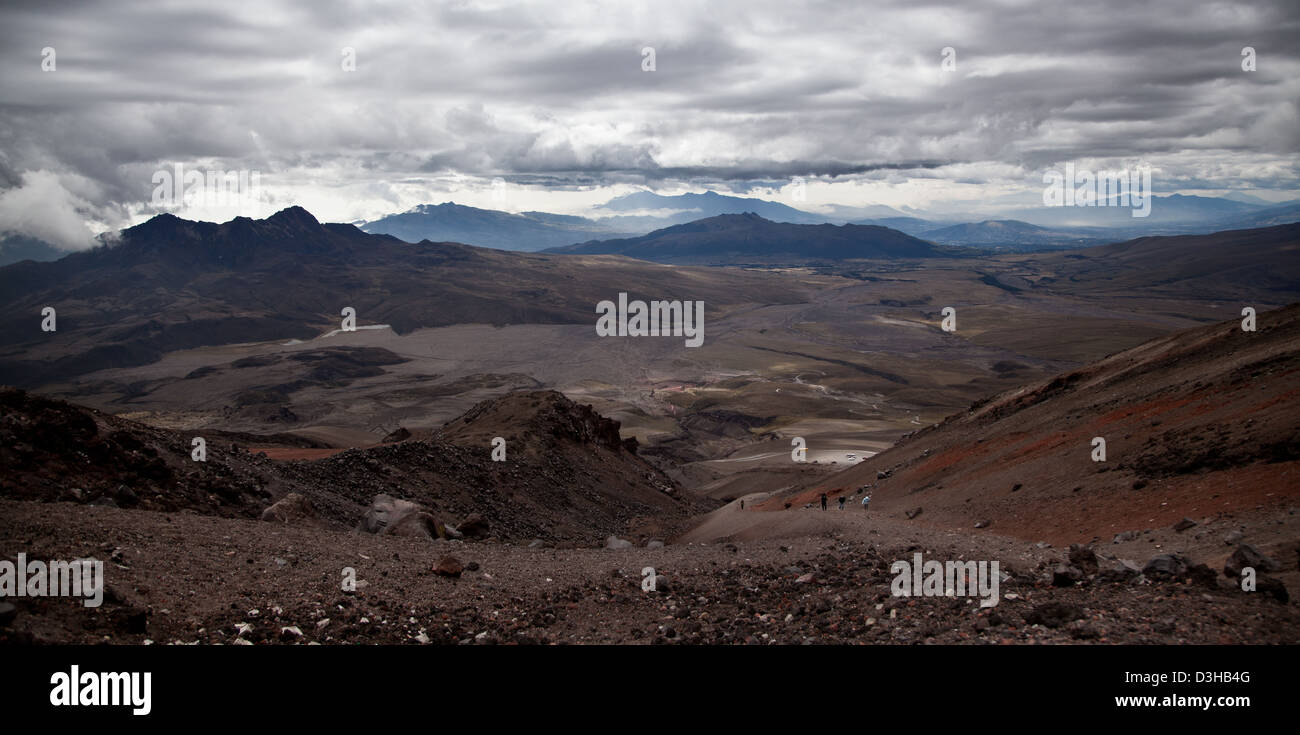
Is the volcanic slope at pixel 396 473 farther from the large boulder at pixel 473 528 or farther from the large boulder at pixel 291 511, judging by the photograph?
the large boulder at pixel 473 528

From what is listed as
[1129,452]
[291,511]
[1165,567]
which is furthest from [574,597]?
[1129,452]

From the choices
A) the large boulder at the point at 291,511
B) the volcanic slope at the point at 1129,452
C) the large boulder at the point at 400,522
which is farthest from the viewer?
the large boulder at the point at 400,522

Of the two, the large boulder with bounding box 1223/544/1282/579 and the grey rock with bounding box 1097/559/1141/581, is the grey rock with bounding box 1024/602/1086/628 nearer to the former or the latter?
the grey rock with bounding box 1097/559/1141/581

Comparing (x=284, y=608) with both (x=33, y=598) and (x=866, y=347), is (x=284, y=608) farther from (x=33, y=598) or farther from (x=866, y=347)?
(x=866, y=347)

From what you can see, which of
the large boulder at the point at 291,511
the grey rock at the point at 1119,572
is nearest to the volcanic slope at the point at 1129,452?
the grey rock at the point at 1119,572

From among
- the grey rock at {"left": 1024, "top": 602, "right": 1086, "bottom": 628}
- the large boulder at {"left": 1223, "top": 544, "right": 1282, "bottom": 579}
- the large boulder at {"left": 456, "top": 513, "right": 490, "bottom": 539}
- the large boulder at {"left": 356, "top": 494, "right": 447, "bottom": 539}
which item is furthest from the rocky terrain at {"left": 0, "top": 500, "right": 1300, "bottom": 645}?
the large boulder at {"left": 456, "top": 513, "right": 490, "bottom": 539}

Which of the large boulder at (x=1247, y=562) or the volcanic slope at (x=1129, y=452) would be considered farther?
the volcanic slope at (x=1129, y=452)

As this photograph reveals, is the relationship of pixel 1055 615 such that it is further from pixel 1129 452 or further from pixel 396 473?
pixel 396 473
